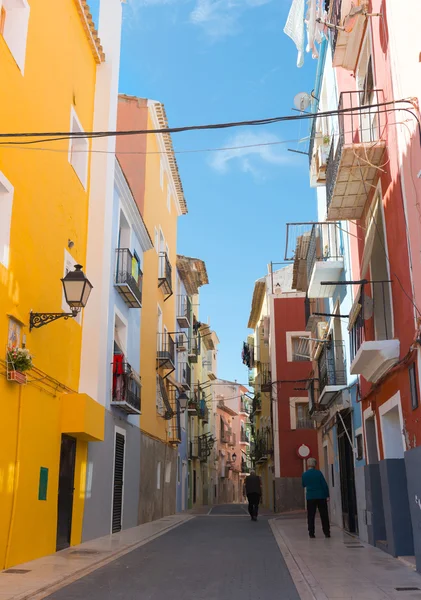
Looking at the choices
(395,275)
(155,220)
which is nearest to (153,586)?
(395,275)

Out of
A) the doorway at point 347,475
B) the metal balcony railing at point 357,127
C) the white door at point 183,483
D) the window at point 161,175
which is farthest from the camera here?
the white door at point 183,483

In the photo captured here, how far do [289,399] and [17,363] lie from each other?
26.1 meters

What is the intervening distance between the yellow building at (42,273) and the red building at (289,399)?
20.4m

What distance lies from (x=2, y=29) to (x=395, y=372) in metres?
8.07

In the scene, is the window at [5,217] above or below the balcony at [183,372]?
below

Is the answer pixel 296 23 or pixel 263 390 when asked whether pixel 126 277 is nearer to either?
pixel 296 23

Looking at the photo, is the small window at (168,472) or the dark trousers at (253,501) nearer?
the dark trousers at (253,501)

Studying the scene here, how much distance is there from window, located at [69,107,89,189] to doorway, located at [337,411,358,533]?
8242 mm

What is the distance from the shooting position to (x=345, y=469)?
1633 cm

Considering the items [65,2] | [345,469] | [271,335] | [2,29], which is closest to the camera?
[2,29]

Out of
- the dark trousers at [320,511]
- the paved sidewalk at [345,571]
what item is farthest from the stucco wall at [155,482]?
the paved sidewalk at [345,571]

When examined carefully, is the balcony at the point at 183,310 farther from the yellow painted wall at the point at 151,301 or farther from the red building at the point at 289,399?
the red building at the point at 289,399

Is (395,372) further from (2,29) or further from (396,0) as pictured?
(2,29)

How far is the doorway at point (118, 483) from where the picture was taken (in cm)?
1664
